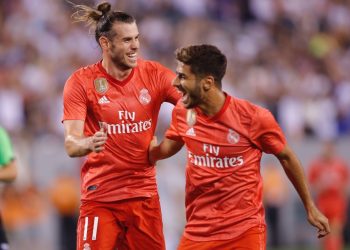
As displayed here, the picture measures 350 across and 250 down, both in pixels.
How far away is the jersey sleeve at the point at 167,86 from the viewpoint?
9.05 meters

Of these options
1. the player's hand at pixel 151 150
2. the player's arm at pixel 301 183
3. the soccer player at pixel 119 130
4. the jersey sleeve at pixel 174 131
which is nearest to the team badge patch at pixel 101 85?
the soccer player at pixel 119 130

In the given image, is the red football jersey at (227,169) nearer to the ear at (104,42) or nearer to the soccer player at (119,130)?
the soccer player at (119,130)

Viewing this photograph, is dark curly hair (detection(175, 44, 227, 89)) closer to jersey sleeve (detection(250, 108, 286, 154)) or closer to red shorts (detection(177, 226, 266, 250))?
jersey sleeve (detection(250, 108, 286, 154))

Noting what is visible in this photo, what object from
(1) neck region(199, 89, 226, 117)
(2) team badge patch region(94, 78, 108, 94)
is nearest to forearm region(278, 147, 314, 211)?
(1) neck region(199, 89, 226, 117)

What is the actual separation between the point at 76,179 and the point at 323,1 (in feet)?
24.7

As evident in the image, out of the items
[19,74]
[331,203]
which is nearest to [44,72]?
[19,74]

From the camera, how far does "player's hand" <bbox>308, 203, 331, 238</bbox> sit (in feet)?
26.8

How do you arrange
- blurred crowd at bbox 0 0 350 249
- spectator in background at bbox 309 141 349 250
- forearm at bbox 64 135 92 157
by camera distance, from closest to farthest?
forearm at bbox 64 135 92 157 < spectator in background at bbox 309 141 349 250 < blurred crowd at bbox 0 0 350 249

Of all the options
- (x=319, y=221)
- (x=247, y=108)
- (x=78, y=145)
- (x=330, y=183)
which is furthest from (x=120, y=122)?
(x=330, y=183)

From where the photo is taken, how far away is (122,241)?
30.0 ft

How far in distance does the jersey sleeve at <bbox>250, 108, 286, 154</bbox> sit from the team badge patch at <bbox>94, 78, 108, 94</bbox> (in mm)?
1412

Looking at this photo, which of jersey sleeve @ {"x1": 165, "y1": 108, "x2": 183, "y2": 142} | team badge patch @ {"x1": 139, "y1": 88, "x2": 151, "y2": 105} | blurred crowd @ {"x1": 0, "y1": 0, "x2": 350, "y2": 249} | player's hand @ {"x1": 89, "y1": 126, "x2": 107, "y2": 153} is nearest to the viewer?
player's hand @ {"x1": 89, "y1": 126, "x2": 107, "y2": 153}

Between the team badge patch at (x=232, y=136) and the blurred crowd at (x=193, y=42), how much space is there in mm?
9530

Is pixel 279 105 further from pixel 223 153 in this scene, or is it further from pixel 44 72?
pixel 223 153
